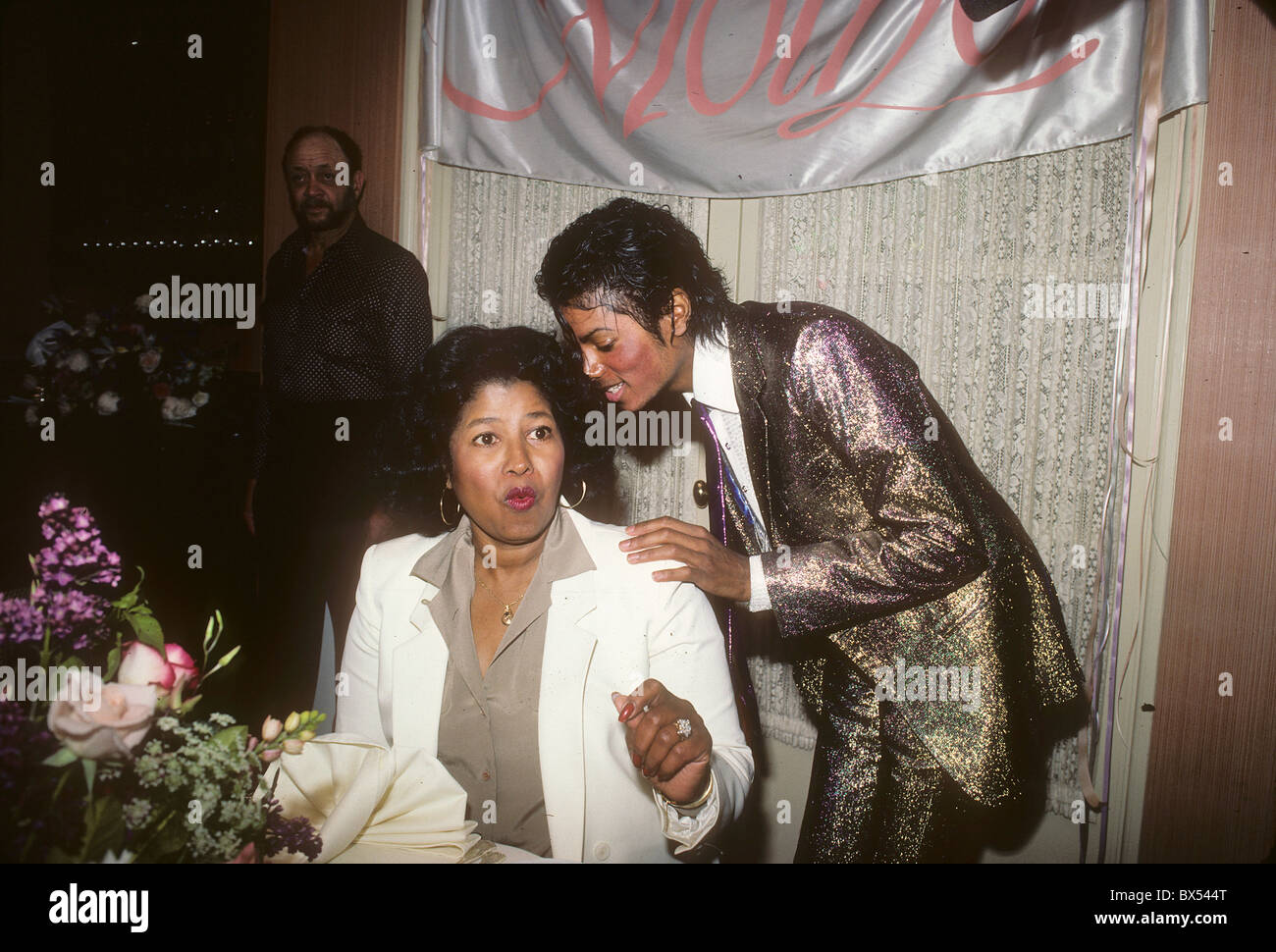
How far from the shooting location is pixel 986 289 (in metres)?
1.77

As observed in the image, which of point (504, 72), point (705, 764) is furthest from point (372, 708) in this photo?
point (504, 72)

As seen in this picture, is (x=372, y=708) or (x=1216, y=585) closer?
(x=372, y=708)

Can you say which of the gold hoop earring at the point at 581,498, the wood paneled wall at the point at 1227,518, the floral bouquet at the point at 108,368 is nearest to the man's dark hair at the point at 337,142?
the floral bouquet at the point at 108,368

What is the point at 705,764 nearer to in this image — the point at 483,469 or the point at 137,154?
the point at 483,469

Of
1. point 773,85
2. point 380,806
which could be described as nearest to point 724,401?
point 773,85

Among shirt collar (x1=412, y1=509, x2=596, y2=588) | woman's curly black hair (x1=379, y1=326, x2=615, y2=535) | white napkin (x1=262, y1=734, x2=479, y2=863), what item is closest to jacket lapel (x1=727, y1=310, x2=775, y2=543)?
woman's curly black hair (x1=379, y1=326, x2=615, y2=535)

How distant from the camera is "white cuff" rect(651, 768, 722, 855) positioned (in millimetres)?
1390

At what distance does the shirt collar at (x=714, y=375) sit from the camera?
160 cm

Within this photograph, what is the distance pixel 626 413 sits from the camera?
5.33ft

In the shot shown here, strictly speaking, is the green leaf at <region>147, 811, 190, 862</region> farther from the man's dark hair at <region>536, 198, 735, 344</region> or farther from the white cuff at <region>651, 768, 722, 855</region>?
the man's dark hair at <region>536, 198, 735, 344</region>

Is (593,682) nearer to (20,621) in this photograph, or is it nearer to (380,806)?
(380,806)

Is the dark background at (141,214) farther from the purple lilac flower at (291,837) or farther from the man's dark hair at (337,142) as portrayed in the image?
the purple lilac flower at (291,837)

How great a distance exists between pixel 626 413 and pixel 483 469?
1.02 ft

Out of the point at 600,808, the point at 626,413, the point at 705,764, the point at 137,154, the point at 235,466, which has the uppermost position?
the point at 137,154
